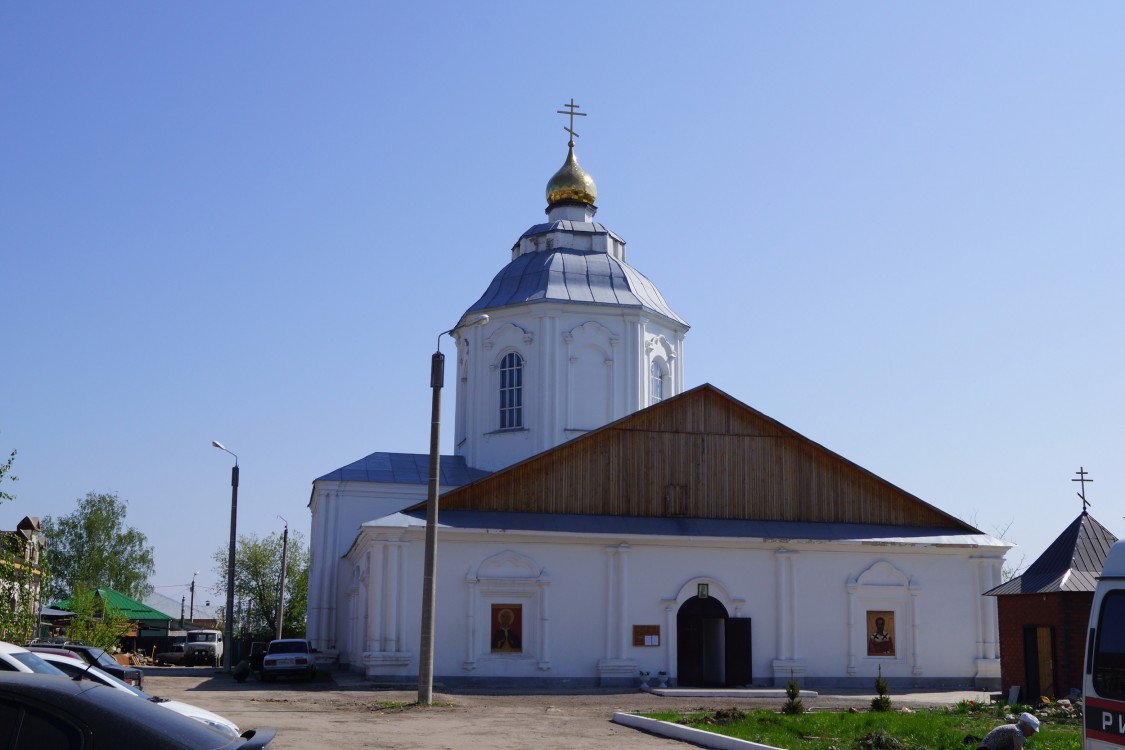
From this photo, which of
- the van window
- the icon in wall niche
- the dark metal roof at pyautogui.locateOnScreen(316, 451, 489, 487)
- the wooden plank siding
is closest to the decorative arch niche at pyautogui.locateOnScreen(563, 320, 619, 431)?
the dark metal roof at pyautogui.locateOnScreen(316, 451, 489, 487)

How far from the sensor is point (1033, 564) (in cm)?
2567

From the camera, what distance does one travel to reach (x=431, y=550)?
70.2 ft

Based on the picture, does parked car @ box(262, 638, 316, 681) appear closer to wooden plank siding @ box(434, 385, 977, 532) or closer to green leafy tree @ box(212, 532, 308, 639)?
wooden plank siding @ box(434, 385, 977, 532)

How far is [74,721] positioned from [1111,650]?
739 cm

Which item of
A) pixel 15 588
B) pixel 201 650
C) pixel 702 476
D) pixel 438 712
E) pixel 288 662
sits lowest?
pixel 201 650

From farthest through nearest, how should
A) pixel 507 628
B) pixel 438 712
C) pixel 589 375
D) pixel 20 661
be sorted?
pixel 589 375 < pixel 507 628 < pixel 438 712 < pixel 20 661

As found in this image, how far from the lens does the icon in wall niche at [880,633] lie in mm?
29938

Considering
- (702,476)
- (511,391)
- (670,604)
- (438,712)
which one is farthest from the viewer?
(511,391)

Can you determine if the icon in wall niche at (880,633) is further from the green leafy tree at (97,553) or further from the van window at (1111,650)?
the green leafy tree at (97,553)

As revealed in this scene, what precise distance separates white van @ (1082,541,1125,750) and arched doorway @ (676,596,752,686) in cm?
2035

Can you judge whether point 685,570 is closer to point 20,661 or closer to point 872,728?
point 872,728

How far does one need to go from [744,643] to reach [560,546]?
17.0 ft

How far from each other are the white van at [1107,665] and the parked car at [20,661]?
27.5 feet

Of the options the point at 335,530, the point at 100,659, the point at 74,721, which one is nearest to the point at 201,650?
the point at 335,530
